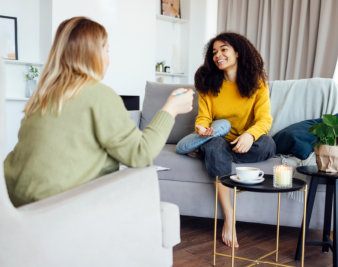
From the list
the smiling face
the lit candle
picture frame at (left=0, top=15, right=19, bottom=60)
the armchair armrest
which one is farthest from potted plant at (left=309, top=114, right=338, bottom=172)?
picture frame at (left=0, top=15, right=19, bottom=60)

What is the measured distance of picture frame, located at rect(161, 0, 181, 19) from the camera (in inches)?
190

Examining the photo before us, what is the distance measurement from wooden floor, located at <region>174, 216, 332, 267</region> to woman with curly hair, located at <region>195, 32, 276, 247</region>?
13 centimetres

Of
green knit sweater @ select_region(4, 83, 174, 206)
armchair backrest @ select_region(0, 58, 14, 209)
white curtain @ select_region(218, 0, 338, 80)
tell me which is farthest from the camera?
white curtain @ select_region(218, 0, 338, 80)

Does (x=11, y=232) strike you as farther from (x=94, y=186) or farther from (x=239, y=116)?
(x=239, y=116)

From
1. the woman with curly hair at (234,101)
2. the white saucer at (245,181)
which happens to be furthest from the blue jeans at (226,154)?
the white saucer at (245,181)

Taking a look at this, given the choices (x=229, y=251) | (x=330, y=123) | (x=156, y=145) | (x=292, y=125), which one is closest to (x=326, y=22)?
(x=292, y=125)

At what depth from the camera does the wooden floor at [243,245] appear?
1.70m

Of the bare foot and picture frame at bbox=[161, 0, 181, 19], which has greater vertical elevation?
picture frame at bbox=[161, 0, 181, 19]

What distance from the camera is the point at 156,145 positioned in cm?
99

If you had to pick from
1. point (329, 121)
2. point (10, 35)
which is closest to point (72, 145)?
point (329, 121)

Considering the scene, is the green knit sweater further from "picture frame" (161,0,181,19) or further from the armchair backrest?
"picture frame" (161,0,181,19)

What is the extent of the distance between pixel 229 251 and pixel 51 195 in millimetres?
1144

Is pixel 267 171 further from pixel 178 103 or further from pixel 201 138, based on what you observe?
pixel 178 103

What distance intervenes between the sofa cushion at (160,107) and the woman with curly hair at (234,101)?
0.92 ft
